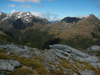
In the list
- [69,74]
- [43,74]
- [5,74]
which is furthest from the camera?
[69,74]

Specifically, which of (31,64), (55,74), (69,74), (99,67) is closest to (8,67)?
(31,64)

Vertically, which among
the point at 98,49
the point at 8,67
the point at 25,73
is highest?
the point at 8,67

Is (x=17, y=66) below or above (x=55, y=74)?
above

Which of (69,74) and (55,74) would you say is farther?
(69,74)

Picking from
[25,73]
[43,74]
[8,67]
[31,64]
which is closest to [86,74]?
[43,74]

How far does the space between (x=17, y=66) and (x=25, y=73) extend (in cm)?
259

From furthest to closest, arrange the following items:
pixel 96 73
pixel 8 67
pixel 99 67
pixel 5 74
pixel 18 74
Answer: pixel 99 67 < pixel 96 73 < pixel 8 67 < pixel 18 74 < pixel 5 74

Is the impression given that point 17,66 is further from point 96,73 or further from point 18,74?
point 96,73

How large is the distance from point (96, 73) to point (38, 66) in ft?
51.6

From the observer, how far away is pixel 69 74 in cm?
1666

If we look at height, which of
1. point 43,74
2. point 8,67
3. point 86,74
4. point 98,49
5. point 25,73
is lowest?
point 98,49

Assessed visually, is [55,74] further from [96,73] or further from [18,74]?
[96,73]

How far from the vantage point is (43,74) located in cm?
1357

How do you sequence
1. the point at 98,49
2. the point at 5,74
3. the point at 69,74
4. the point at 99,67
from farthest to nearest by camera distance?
the point at 98,49 < the point at 99,67 < the point at 69,74 < the point at 5,74
